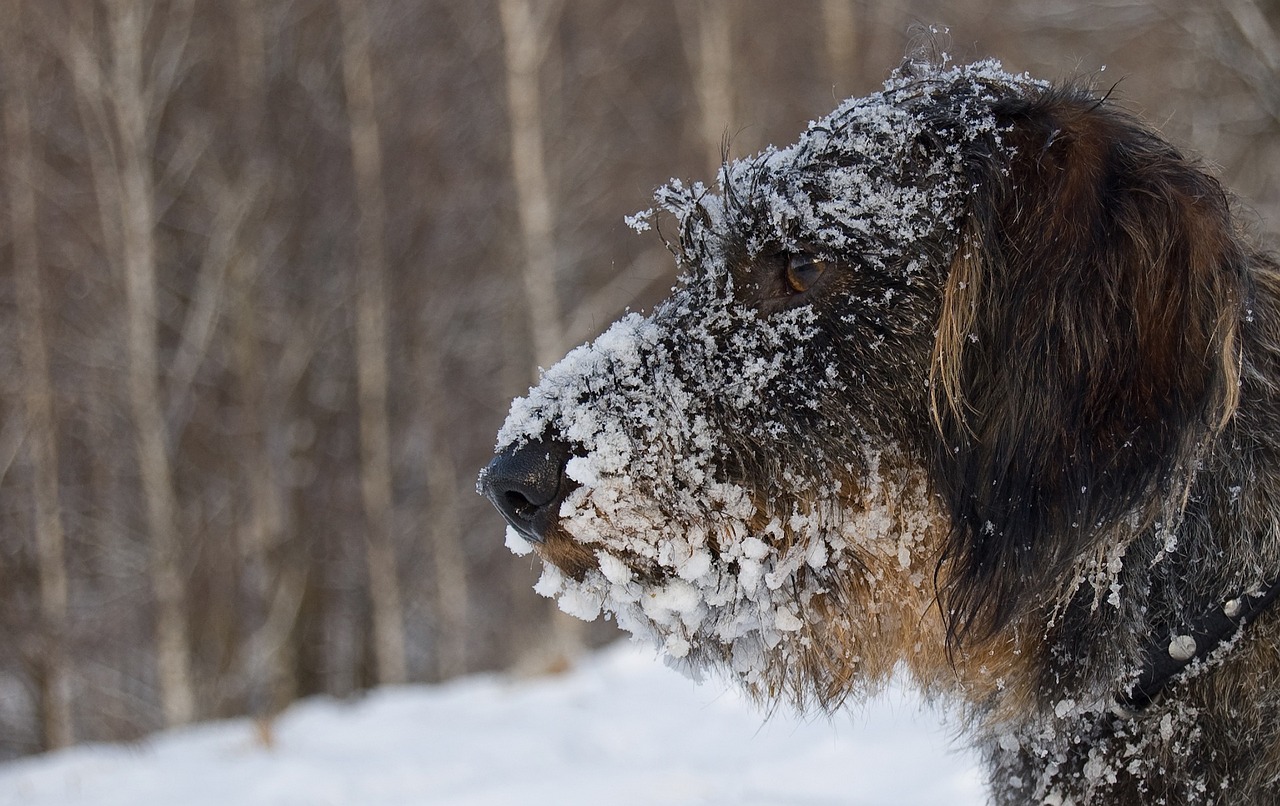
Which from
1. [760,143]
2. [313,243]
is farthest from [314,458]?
[760,143]

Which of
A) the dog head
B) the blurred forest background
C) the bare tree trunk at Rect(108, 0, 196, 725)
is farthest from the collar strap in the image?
the bare tree trunk at Rect(108, 0, 196, 725)

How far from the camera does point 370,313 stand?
1245 cm

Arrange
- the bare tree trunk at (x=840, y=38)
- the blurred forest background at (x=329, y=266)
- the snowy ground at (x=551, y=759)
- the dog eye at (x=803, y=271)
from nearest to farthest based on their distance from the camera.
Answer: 1. the dog eye at (x=803, y=271)
2. the snowy ground at (x=551, y=759)
3. the blurred forest background at (x=329, y=266)
4. the bare tree trunk at (x=840, y=38)

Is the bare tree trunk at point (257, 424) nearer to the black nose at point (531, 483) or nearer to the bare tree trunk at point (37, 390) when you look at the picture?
the bare tree trunk at point (37, 390)

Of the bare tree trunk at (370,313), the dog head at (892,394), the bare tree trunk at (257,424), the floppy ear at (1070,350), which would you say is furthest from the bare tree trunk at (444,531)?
the floppy ear at (1070,350)

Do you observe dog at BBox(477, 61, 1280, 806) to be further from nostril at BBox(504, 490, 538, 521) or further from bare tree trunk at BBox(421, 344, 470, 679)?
bare tree trunk at BBox(421, 344, 470, 679)

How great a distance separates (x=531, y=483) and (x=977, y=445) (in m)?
0.85

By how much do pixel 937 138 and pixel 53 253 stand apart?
10.8m

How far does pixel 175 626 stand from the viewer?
1094cm

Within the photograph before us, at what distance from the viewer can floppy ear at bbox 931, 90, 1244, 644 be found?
1.78 meters

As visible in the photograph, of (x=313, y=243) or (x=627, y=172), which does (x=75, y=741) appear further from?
(x=627, y=172)

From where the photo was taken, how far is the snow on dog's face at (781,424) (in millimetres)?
2010

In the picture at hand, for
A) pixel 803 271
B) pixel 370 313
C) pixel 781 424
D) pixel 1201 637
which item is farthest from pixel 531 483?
pixel 370 313

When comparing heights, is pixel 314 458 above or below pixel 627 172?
below
